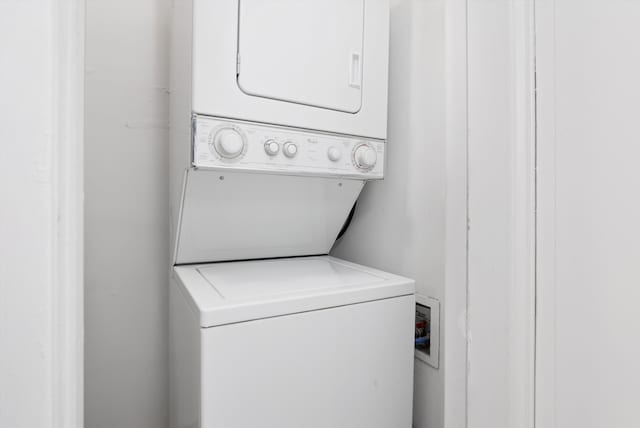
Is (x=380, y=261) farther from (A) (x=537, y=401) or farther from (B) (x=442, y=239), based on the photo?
(A) (x=537, y=401)

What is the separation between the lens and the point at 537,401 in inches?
36.0

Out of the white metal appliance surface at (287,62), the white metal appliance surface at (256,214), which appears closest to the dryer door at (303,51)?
the white metal appliance surface at (287,62)

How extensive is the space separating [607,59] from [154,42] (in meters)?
1.76

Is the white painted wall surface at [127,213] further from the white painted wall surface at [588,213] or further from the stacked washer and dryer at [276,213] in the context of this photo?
the white painted wall surface at [588,213]

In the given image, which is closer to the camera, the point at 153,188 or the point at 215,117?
the point at 215,117

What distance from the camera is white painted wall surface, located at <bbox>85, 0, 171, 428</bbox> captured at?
1.57 metres

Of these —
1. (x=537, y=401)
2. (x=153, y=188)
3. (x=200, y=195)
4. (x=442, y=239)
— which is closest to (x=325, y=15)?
(x=200, y=195)

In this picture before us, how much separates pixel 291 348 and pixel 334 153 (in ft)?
2.42

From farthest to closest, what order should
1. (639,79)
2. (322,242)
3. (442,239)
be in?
(322,242), (442,239), (639,79)

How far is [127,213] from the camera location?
64.6 inches

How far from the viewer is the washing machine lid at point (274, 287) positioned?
989 mm

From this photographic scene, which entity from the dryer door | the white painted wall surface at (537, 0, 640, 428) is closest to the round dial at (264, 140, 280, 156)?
the dryer door

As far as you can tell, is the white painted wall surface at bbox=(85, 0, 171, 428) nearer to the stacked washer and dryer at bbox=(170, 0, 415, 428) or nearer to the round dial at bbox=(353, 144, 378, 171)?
the stacked washer and dryer at bbox=(170, 0, 415, 428)

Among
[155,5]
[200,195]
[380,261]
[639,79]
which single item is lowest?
[380,261]
